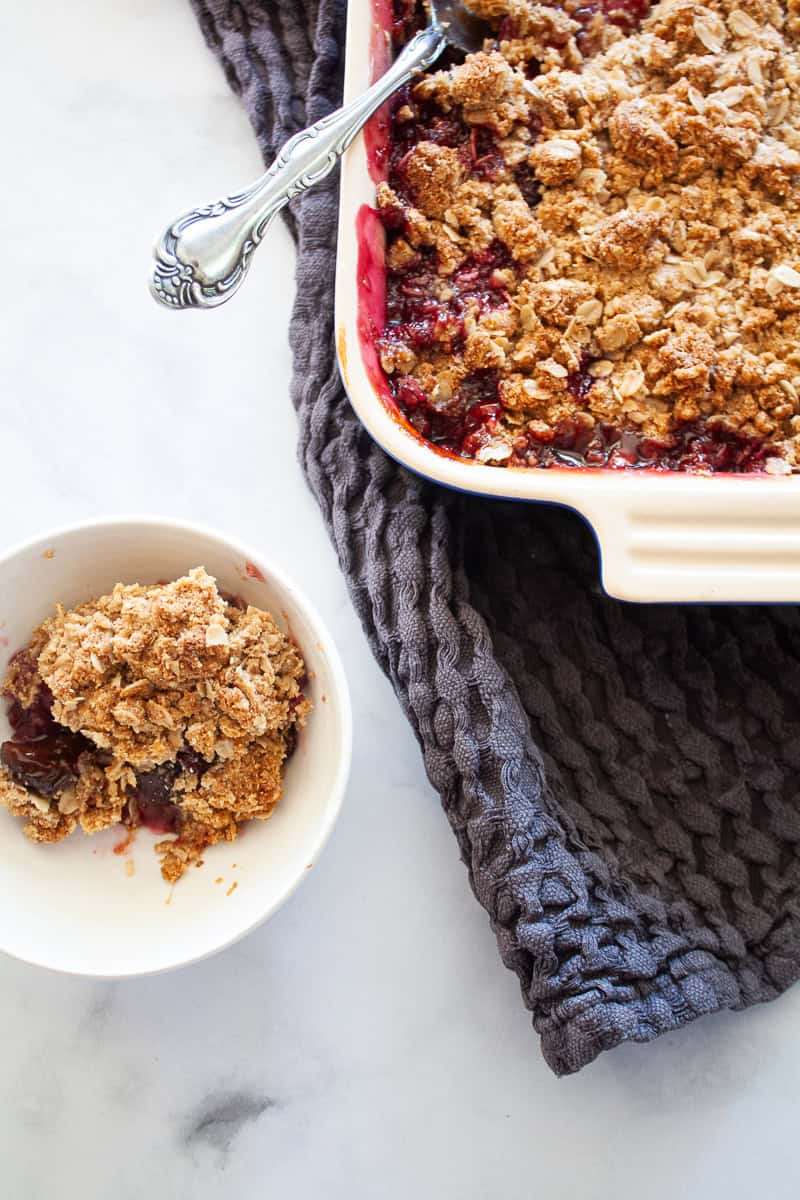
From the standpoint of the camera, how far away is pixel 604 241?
1.03m

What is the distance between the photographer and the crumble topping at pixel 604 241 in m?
1.02

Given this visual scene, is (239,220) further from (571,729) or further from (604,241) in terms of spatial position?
(571,729)

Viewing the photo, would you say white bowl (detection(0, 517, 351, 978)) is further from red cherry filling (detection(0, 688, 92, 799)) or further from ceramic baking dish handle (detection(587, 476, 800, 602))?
ceramic baking dish handle (detection(587, 476, 800, 602))

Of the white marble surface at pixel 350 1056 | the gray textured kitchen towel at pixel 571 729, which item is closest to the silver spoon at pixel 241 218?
the gray textured kitchen towel at pixel 571 729

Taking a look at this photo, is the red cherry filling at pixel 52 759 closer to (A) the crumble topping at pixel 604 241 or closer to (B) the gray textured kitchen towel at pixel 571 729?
(B) the gray textured kitchen towel at pixel 571 729

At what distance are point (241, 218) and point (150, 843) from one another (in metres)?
0.60

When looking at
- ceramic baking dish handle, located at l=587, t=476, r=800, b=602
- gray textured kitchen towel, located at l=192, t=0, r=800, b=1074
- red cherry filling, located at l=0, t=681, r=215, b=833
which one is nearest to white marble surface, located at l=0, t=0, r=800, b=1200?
gray textured kitchen towel, located at l=192, t=0, r=800, b=1074

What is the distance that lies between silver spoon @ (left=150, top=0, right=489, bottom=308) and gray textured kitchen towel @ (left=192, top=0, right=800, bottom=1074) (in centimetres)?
11

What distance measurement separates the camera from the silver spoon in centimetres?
98

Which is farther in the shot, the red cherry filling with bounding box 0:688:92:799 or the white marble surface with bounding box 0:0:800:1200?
the white marble surface with bounding box 0:0:800:1200

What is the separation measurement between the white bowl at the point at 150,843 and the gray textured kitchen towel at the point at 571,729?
0.11 m

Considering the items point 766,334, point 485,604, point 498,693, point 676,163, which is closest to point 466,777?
point 498,693

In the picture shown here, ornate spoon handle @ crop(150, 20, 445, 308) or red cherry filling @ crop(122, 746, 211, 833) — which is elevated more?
ornate spoon handle @ crop(150, 20, 445, 308)

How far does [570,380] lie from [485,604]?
24 centimetres
